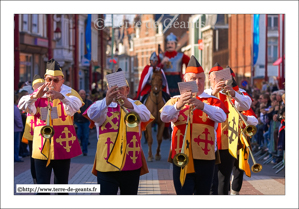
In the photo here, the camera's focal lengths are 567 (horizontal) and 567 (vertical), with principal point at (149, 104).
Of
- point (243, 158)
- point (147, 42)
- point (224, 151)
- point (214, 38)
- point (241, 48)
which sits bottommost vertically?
point (243, 158)

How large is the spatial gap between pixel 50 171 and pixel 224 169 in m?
2.28

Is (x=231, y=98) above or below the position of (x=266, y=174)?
above

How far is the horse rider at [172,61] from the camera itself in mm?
14430

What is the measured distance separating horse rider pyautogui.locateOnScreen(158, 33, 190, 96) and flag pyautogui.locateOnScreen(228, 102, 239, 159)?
6799 mm

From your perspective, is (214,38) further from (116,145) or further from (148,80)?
(116,145)

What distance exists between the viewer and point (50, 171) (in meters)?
7.27

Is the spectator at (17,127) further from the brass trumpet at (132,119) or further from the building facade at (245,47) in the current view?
the building facade at (245,47)

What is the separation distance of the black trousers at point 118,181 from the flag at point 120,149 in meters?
0.16

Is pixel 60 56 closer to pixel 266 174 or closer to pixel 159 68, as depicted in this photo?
pixel 159 68

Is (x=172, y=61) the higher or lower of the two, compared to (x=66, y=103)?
higher

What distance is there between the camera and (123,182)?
6145mm

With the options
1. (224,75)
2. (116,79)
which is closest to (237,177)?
(224,75)

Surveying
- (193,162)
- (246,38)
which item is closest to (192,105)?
(193,162)

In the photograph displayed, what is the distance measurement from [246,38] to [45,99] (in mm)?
30353
